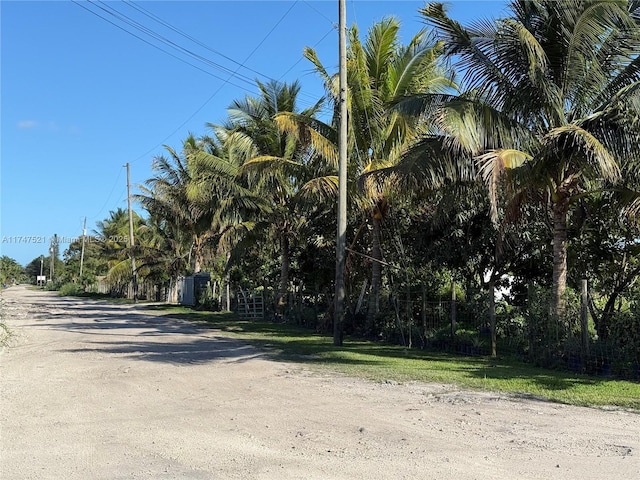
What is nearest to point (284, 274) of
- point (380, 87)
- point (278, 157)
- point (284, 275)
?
point (284, 275)

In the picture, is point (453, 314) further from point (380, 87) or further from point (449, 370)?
point (380, 87)

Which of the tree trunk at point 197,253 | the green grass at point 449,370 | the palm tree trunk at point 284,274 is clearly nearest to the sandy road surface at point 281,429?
the green grass at point 449,370

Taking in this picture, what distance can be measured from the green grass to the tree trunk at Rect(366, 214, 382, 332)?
83 centimetres

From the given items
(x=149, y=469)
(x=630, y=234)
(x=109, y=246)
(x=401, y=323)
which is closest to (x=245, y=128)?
(x=401, y=323)

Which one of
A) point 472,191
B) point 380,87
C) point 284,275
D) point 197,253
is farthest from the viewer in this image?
point 197,253

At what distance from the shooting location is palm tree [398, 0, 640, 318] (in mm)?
10711

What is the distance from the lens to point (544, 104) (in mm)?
11570

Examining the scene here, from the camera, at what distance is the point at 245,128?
75.4ft

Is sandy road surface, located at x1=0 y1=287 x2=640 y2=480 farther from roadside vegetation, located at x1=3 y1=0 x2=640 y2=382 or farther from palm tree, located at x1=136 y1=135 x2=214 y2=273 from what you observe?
→ palm tree, located at x1=136 y1=135 x2=214 y2=273

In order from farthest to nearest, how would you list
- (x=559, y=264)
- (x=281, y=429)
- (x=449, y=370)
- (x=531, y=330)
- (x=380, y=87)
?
(x=380, y=87), (x=531, y=330), (x=559, y=264), (x=449, y=370), (x=281, y=429)

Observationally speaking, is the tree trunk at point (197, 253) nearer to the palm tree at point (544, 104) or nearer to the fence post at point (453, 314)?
the fence post at point (453, 314)

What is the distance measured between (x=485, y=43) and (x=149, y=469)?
33.2 feet

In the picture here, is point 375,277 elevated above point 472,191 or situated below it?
below

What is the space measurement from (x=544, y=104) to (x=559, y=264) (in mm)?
3231
